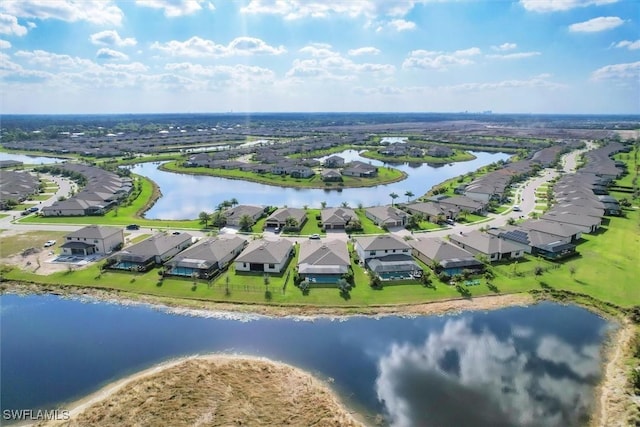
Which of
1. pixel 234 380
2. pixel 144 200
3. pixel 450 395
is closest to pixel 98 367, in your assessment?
pixel 234 380

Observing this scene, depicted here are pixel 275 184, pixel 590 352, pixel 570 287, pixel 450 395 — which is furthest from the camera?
pixel 275 184

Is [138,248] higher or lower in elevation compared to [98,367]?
higher

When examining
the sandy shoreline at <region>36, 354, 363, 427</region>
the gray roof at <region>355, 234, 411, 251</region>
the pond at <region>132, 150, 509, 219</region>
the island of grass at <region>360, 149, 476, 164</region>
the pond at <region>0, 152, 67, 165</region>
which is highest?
the island of grass at <region>360, 149, 476, 164</region>

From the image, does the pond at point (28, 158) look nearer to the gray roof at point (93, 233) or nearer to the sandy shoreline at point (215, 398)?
the gray roof at point (93, 233)

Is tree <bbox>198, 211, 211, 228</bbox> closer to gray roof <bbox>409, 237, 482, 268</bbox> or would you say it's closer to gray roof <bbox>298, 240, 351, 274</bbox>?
gray roof <bbox>298, 240, 351, 274</bbox>

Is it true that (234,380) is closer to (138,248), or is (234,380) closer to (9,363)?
(9,363)

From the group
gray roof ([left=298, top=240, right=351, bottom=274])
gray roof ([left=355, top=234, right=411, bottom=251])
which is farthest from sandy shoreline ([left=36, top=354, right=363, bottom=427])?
gray roof ([left=355, top=234, right=411, bottom=251])

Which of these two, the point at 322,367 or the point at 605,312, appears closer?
the point at 322,367
